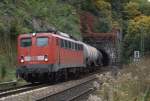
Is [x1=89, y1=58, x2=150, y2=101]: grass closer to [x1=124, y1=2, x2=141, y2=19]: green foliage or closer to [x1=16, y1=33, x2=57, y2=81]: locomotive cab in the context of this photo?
[x1=16, y1=33, x2=57, y2=81]: locomotive cab

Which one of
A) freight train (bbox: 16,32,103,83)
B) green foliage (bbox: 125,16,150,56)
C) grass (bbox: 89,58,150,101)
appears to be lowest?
grass (bbox: 89,58,150,101)

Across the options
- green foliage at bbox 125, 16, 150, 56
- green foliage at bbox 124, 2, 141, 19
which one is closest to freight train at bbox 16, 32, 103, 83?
green foliage at bbox 125, 16, 150, 56

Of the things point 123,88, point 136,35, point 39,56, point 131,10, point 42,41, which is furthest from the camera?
point 131,10

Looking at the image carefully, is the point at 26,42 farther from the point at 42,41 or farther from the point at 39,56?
the point at 39,56

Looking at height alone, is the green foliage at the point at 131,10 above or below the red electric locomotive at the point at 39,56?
above

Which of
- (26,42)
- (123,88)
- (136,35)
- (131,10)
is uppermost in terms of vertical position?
(131,10)

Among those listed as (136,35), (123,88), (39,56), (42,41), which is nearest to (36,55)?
(39,56)

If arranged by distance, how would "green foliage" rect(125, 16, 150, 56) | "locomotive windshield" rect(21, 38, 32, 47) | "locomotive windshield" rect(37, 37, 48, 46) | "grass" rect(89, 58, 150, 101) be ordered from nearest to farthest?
"grass" rect(89, 58, 150, 101)
"locomotive windshield" rect(37, 37, 48, 46)
"locomotive windshield" rect(21, 38, 32, 47)
"green foliage" rect(125, 16, 150, 56)

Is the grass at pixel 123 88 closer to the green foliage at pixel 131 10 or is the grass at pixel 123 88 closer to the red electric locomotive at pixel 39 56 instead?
the red electric locomotive at pixel 39 56

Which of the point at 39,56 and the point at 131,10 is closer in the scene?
the point at 39,56

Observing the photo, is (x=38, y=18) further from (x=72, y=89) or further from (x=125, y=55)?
(x=125, y=55)

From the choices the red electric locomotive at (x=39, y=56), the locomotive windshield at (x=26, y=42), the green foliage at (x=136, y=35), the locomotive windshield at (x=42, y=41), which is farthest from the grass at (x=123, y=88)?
the green foliage at (x=136, y=35)

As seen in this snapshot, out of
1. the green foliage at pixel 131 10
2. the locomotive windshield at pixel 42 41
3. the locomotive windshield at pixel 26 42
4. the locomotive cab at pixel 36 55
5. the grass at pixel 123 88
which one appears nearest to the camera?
the grass at pixel 123 88

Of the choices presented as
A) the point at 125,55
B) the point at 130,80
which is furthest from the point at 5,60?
the point at 125,55
